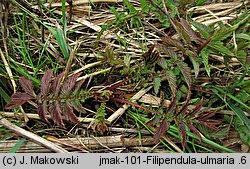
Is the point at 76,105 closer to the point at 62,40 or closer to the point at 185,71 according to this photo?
the point at 62,40

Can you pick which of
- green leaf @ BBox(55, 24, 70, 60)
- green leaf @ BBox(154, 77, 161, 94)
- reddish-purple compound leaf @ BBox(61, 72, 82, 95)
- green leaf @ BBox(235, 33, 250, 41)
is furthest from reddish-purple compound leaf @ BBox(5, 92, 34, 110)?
green leaf @ BBox(235, 33, 250, 41)

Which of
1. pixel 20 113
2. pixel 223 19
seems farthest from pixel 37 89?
pixel 223 19

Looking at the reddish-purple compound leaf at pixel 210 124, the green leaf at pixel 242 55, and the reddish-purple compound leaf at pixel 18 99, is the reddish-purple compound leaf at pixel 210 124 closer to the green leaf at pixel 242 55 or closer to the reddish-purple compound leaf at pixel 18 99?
the green leaf at pixel 242 55

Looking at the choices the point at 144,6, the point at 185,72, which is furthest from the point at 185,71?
the point at 144,6

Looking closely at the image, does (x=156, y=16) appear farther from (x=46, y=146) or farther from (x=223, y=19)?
(x=46, y=146)

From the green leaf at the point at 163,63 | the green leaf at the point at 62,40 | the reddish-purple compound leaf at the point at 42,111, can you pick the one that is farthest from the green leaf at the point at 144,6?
the reddish-purple compound leaf at the point at 42,111

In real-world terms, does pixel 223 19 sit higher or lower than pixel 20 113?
higher
